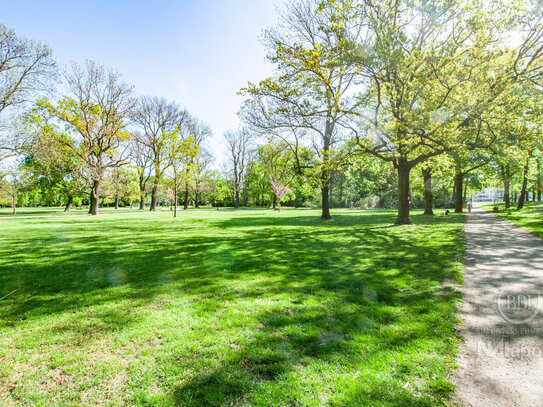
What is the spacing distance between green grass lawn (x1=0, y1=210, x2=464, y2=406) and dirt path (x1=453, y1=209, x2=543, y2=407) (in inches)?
9.0

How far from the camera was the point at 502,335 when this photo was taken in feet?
11.7

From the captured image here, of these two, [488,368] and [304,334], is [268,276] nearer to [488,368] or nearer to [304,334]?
[304,334]

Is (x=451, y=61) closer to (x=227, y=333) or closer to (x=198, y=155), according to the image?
(x=227, y=333)

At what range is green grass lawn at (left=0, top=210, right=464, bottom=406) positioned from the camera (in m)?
2.54

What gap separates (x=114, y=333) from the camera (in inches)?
141

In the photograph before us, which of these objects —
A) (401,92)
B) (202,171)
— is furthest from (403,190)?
(202,171)

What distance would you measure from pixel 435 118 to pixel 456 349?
53.3 feet

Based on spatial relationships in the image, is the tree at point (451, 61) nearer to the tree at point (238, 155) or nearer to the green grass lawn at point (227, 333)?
the green grass lawn at point (227, 333)

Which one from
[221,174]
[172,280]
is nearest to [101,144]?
[172,280]

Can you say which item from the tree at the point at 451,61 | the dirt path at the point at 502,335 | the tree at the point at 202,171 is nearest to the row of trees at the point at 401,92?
the tree at the point at 451,61

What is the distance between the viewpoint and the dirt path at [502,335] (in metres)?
2.56

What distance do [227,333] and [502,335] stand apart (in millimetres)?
3865

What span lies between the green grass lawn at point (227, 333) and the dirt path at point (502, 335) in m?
0.23

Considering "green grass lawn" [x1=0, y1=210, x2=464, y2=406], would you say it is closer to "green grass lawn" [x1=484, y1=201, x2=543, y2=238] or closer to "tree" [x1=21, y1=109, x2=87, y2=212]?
"green grass lawn" [x1=484, y1=201, x2=543, y2=238]
